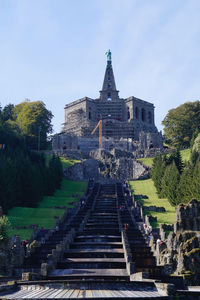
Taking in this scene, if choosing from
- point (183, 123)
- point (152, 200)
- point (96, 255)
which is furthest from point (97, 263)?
point (183, 123)

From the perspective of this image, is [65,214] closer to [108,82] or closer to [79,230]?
[79,230]

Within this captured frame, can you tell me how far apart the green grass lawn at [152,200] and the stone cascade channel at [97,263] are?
3.36 metres

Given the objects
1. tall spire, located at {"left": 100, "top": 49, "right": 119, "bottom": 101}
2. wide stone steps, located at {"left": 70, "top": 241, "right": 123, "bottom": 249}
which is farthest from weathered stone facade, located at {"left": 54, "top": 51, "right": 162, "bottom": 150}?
wide stone steps, located at {"left": 70, "top": 241, "right": 123, "bottom": 249}

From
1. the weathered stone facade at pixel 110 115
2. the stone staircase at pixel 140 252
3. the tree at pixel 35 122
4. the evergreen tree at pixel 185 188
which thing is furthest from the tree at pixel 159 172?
the weathered stone facade at pixel 110 115

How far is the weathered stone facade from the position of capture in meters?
115

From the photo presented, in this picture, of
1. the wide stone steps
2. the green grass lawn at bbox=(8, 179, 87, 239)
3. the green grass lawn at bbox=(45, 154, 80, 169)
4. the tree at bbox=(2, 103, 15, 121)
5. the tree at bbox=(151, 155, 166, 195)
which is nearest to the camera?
the wide stone steps

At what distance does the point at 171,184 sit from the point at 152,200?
12.7 feet

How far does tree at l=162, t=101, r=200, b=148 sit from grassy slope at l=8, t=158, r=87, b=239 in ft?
138

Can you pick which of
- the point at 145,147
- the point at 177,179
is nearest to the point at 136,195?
the point at 177,179

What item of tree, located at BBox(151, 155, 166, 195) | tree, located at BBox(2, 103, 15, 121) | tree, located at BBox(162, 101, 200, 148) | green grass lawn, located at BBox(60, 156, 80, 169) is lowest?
tree, located at BBox(151, 155, 166, 195)

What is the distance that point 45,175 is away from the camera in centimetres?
5784

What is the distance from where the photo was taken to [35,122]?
9681cm

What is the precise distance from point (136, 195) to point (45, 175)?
592 inches

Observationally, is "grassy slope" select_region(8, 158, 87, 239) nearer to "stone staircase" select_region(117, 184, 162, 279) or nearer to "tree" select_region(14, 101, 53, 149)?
"stone staircase" select_region(117, 184, 162, 279)
